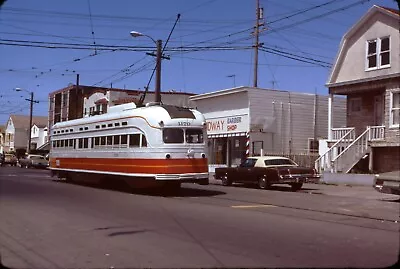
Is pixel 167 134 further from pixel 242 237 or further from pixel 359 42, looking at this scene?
pixel 359 42

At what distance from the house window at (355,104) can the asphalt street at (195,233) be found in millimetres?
12423

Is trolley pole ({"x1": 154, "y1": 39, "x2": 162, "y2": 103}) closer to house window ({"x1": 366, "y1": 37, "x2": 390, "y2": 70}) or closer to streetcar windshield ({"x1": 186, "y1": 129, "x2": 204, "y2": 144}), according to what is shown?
streetcar windshield ({"x1": 186, "y1": 129, "x2": 204, "y2": 144})

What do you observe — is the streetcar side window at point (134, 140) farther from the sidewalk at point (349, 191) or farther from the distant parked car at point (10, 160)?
the distant parked car at point (10, 160)

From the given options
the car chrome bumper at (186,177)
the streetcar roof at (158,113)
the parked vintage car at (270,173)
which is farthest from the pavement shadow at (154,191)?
the streetcar roof at (158,113)

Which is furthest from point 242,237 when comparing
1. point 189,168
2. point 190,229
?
point 189,168

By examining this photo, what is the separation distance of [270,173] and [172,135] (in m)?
5.70

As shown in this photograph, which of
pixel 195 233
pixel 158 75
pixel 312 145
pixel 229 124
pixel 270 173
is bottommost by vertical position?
pixel 195 233

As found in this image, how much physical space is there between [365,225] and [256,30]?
27197mm

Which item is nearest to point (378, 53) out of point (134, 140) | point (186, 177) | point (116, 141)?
point (186, 177)

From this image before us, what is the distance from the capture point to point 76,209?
1339 centimetres

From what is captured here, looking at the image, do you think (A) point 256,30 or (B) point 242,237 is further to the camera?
(A) point 256,30

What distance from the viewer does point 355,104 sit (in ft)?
90.6

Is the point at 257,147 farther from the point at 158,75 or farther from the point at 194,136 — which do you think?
the point at 194,136

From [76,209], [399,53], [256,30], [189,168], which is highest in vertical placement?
[256,30]
